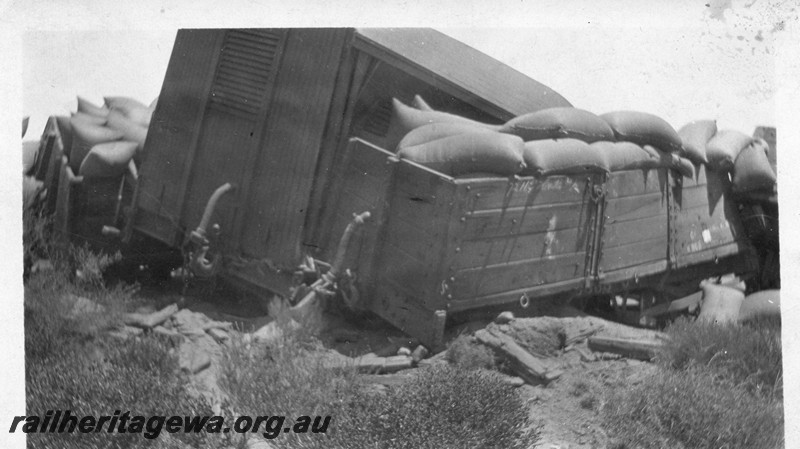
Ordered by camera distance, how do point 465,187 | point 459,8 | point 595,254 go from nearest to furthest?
1. point 465,187
2. point 459,8
3. point 595,254

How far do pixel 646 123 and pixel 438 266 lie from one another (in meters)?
1.75

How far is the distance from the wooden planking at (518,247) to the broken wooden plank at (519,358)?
0.47m

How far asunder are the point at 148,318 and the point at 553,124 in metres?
2.94

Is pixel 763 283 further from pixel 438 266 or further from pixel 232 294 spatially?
pixel 232 294

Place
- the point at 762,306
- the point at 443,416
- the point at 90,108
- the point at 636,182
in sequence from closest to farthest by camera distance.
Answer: the point at 443,416 → the point at 762,306 → the point at 90,108 → the point at 636,182

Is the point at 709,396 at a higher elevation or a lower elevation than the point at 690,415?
higher

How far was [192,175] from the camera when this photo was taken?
17.5 ft

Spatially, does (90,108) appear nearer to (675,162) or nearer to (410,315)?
(410,315)

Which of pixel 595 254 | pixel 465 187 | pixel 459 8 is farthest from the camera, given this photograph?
pixel 595 254

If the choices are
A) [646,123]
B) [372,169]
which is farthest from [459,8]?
[646,123]

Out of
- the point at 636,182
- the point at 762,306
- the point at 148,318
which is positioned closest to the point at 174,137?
the point at 148,318

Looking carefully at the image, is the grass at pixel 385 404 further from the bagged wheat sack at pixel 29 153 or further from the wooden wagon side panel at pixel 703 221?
the wooden wagon side panel at pixel 703 221

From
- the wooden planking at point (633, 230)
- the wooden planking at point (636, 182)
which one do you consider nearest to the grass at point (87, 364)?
Answer: the wooden planking at point (633, 230)

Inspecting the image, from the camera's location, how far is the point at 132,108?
16.9ft
